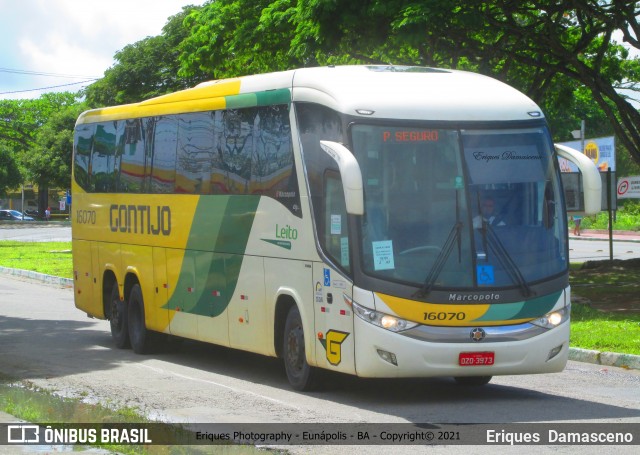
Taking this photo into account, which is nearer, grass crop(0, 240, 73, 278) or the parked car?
grass crop(0, 240, 73, 278)

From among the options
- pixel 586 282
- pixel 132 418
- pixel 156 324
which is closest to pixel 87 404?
pixel 132 418

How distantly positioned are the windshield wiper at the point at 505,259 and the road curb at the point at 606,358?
3678 mm

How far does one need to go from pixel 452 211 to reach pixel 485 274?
0.66m

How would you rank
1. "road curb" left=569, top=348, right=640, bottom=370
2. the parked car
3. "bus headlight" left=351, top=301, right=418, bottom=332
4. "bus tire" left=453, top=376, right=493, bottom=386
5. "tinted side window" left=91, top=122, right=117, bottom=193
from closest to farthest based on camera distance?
"bus headlight" left=351, top=301, right=418, bottom=332 → "bus tire" left=453, top=376, right=493, bottom=386 → "road curb" left=569, top=348, right=640, bottom=370 → "tinted side window" left=91, top=122, right=117, bottom=193 → the parked car

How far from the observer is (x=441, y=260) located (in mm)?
10344

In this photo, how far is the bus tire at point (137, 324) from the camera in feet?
51.1

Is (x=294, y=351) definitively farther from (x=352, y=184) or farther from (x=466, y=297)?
(x=352, y=184)

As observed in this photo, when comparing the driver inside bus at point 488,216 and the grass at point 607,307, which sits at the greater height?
the driver inside bus at point 488,216

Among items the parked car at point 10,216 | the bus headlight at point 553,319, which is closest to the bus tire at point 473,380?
the bus headlight at point 553,319

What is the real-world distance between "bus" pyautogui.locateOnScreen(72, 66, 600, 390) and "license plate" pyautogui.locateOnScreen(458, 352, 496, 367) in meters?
0.01

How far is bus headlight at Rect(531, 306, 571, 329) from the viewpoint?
10609 mm

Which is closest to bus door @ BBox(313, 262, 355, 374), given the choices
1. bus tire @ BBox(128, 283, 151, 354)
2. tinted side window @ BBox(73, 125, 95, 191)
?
bus tire @ BBox(128, 283, 151, 354)

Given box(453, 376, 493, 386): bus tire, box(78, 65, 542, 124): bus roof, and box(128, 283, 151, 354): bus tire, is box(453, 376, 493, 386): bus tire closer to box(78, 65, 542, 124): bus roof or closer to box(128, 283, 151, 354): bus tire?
box(78, 65, 542, 124): bus roof

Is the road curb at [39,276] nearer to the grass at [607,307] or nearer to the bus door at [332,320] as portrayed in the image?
the grass at [607,307]
